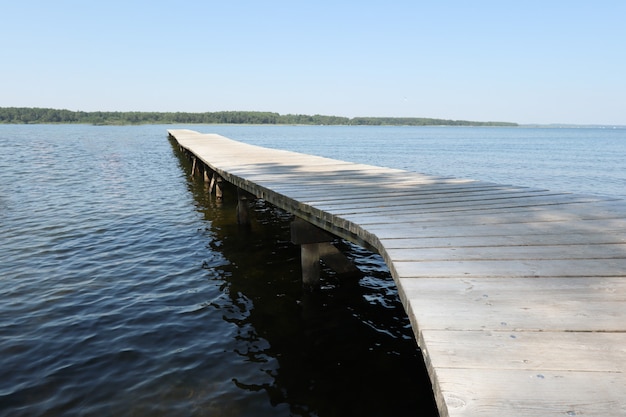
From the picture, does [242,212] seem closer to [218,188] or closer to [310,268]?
A: [218,188]

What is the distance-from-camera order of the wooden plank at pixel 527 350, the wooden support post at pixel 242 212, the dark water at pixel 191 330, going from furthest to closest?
the wooden support post at pixel 242 212 < the dark water at pixel 191 330 < the wooden plank at pixel 527 350

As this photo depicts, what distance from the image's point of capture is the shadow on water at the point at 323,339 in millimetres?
4430

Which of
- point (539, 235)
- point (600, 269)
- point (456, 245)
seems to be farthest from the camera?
point (539, 235)

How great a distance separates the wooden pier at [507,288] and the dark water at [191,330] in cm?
152

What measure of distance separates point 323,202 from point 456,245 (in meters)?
2.44

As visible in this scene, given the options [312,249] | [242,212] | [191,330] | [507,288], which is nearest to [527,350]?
[507,288]

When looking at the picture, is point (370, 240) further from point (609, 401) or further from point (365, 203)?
point (609, 401)

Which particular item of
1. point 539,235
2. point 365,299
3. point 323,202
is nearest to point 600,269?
point 539,235

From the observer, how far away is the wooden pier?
185 centimetres

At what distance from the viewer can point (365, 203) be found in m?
6.03

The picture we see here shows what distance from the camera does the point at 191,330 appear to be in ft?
19.4

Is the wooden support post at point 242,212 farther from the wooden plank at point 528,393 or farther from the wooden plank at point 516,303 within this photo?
the wooden plank at point 528,393

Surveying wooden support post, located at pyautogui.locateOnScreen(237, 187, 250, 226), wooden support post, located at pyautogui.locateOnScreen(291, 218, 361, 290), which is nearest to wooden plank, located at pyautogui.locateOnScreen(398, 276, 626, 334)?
wooden support post, located at pyautogui.locateOnScreen(291, 218, 361, 290)

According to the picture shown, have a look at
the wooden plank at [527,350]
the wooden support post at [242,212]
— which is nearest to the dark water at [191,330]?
the wooden support post at [242,212]
